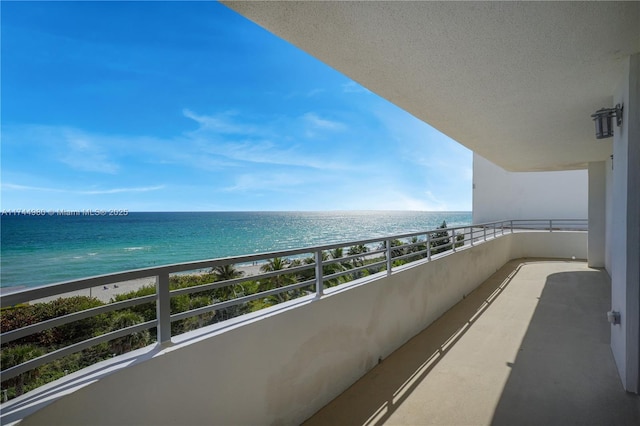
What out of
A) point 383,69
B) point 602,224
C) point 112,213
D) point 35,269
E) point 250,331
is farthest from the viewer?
point 112,213

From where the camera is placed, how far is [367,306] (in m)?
2.98

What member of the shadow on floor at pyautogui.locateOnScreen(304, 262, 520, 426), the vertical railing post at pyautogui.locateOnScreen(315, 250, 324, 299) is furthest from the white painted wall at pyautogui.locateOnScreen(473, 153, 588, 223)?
the vertical railing post at pyautogui.locateOnScreen(315, 250, 324, 299)

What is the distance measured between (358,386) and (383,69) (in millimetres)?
2669

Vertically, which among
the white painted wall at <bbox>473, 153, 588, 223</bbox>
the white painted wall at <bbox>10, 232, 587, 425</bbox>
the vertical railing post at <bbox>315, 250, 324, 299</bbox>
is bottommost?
the white painted wall at <bbox>10, 232, 587, 425</bbox>

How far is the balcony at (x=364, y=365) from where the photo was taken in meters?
1.42

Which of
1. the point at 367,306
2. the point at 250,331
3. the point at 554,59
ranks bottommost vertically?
the point at 367,306

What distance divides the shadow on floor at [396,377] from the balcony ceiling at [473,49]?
8.57 ft

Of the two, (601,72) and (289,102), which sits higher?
(289,102)

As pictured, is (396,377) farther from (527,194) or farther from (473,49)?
(527,194)

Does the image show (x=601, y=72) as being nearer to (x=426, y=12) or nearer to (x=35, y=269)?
(x=426, y=12)

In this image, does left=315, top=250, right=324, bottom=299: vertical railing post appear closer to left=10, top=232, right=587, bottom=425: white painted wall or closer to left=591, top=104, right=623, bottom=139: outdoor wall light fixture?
left=10, top=232, right=587, bottom=425: white painted wall

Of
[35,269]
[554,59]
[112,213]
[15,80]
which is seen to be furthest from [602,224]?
[112,213]

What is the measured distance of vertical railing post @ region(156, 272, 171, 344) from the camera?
1.56m

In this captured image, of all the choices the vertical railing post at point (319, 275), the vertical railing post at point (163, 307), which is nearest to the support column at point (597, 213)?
the vertical railing post at point (319, 275)
